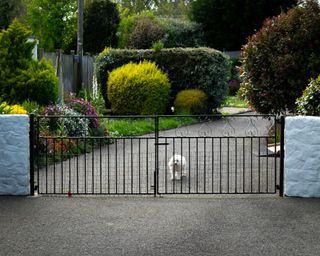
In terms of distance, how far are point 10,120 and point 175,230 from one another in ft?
10.4

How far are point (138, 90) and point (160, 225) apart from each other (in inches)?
515

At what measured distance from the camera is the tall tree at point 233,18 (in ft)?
129

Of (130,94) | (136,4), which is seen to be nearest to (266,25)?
(130,94)

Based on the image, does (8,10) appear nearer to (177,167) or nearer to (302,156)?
(177,167)

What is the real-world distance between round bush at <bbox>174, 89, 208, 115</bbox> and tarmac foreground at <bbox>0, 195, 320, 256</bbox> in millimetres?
12096

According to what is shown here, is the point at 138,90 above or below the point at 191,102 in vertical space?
above

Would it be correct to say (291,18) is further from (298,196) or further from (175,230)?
(175,230)

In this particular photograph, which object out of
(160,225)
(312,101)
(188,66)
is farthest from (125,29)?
(160,225)

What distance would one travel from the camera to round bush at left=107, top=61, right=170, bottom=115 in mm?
20812

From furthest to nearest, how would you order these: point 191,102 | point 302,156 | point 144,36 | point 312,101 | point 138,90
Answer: point 144,36 < point 191,102 < point 138,90 < point 312,101 < point 302,156

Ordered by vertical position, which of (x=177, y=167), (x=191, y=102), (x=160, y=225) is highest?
(x=191, y=102)

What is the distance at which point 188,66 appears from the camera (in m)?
22.5

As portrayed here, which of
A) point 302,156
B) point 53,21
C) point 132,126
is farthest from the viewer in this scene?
point 53,21

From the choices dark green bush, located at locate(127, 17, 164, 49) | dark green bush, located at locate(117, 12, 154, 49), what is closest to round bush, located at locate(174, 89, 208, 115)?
dark green bush, located at locate(127, 17, 164, 49)
